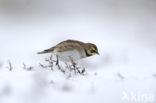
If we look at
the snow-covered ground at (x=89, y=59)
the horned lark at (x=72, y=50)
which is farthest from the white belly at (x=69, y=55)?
the snow-covered ground at (x=89, y=59)

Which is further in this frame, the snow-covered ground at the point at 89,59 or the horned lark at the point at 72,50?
the horned lark at the point at 72,50

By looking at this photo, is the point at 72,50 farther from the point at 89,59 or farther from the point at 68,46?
the point at 89,59

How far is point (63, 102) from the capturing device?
4.30 meters

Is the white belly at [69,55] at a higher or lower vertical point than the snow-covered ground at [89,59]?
higher

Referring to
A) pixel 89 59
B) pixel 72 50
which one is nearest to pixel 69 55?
pixel 72 50

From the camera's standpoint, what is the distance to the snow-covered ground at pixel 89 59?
4469 millimetres

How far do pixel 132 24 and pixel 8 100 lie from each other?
615 centimetres

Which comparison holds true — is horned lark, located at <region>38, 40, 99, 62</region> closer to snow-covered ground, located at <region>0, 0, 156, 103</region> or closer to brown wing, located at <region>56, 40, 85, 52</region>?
brown wing, located at <region>56, 40, 85, 52</region>

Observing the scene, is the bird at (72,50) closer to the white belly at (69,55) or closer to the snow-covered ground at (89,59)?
the white belly at (69,55)

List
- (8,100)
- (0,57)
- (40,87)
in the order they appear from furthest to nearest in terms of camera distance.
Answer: (0,57) < (40,87) < (8,100)

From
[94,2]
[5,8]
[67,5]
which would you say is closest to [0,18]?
[5,8]

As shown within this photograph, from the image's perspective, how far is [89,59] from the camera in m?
6.48

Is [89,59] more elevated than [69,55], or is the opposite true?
[69,55]

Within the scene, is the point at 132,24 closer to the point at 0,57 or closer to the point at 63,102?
the point at 0,57
